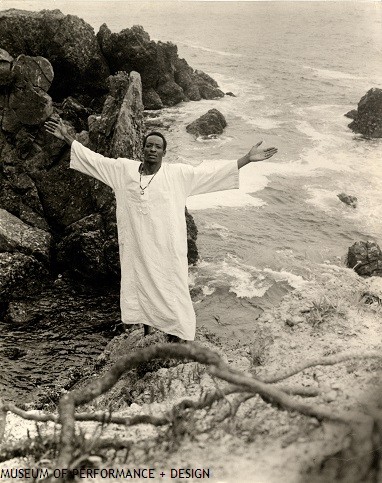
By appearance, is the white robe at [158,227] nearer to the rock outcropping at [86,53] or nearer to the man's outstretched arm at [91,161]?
the man's outstretched arm at [91,161]

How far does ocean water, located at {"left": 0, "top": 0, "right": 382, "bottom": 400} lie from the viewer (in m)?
8.81

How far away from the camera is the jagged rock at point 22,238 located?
304 inches

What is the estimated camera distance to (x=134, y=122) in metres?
8.18

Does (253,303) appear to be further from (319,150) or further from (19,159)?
(319,150)

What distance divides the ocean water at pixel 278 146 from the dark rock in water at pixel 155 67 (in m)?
0.69

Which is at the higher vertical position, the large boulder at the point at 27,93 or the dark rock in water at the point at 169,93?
the large boulder at the point at 27,93

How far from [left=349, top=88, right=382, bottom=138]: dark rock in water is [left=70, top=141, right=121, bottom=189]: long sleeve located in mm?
14686

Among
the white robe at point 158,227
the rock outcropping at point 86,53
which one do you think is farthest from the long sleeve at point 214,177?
the rock outcropping at point 86,53

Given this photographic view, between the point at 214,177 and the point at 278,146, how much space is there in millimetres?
12763

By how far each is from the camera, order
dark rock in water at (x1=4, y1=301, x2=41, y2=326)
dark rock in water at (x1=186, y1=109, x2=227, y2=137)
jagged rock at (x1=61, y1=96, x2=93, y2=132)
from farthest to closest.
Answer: dark rock in water at (x1=186, y1=109, x2=227, y2=137) < jagged rock at (x1=61, y1=96, x2=93, y2=132) < dark rock in water at (x1=4, y1=301, x2=41, y2=326)

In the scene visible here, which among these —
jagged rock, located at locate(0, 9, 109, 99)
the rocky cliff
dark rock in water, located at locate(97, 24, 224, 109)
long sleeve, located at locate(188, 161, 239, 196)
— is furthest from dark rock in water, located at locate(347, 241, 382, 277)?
dark rock in water, located at locate(97, 24, 224, 109)

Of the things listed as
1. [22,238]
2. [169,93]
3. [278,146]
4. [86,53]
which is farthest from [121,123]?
[169,93]

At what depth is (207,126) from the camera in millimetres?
17266

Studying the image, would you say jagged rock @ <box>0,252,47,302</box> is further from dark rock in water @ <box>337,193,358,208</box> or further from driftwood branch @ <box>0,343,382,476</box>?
dark rock in water @ <box>337,193,358,208</box>
